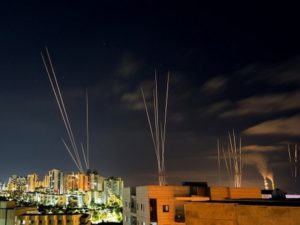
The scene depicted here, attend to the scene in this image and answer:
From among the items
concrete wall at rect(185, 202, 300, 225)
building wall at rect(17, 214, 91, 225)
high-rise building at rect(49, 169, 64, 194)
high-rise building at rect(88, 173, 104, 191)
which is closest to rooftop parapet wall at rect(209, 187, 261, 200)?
concrete wall at rect(185, 202, 300, 225)

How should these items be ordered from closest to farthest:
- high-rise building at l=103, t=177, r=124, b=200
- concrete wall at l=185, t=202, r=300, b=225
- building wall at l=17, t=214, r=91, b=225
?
concrete wall at l=185, t=202, r=300, b=225
building wall at l=17, t=214, r=91, b=225
high-rise building at l=103, t=177, r=124, b=200

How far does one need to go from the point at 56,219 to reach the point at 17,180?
113185 mm

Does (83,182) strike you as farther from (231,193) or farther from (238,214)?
(238,214)

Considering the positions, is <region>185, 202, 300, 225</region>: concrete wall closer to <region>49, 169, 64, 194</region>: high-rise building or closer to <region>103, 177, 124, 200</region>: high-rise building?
<region>103, 177, 124, 200</region>: high-rise building

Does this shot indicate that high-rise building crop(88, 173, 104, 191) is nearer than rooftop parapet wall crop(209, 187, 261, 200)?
No

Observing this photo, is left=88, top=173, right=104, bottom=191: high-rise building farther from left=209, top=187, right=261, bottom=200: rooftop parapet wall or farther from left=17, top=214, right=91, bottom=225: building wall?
left=209, top=187, right=261, bottom=200: rooftop parapet wall

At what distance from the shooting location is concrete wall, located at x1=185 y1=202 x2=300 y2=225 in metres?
4.01

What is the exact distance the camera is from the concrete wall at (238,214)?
4.01 m

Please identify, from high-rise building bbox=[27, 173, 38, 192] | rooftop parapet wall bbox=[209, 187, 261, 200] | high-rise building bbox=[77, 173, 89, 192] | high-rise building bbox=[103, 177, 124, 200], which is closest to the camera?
rooftop parapet wall bbox=[209, 187, 261, 200]

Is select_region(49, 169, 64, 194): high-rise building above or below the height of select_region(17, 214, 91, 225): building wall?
above

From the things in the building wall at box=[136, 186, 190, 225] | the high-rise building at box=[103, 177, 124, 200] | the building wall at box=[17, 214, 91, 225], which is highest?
the high-rise building at box=[103, 177, 124, 200]

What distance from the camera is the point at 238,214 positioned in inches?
179

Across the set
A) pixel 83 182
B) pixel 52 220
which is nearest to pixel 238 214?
pixel 52 220

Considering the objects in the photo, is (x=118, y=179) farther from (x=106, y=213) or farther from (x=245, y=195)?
(x=245, y=195)
